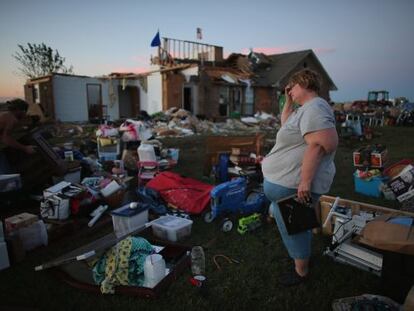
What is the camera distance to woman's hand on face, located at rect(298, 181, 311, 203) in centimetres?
225

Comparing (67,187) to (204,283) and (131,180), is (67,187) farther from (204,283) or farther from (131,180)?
(204,283)

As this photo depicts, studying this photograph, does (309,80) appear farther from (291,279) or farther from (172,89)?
(172,89)

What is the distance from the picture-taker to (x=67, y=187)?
4250 millimetres

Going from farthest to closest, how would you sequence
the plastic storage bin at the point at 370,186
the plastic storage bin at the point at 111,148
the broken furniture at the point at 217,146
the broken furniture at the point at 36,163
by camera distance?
the plastic storage bin at the point at 111,148 < the broken furniture at the point at 217,146 < the plastic storage bin at the point at 370,186 < the broken furniture at the point at 36,163

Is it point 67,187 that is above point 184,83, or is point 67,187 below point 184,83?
below

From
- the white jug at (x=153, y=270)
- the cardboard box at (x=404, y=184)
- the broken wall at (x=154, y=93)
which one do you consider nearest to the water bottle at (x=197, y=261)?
the white jug at (x=153, y=270)

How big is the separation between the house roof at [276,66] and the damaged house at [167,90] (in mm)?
114

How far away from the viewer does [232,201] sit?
14.1 feet

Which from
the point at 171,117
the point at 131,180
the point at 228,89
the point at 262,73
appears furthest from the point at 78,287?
the point at 262,73

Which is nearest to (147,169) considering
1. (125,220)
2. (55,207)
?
(55,207)

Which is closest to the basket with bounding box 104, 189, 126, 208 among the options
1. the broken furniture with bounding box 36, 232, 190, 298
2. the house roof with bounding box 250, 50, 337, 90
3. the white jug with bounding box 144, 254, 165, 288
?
the broken furniture with bounding box 36, 232, 190, 298

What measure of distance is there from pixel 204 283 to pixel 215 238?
3.36ft

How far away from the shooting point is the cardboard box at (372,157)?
16.9 ft

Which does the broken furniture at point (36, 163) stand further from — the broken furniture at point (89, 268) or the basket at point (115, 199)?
the broken furniture at point (89, 268)
